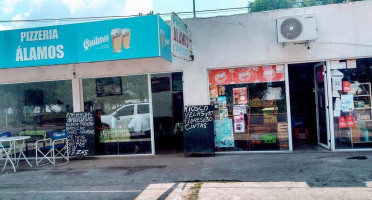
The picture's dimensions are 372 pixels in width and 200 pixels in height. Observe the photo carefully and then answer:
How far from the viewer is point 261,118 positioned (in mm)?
7828

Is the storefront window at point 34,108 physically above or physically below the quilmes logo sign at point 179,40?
below

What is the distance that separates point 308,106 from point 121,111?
18.8ft

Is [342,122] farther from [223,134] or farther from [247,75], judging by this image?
[223,134]

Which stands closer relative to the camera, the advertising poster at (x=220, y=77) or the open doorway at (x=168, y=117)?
the advertising poster at (x=220, y=77)

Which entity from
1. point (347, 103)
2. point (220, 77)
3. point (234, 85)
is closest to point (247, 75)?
point (234, 85)

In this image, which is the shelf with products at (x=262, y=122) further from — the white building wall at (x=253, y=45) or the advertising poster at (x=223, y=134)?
the white building wall at (x=253, y=45)

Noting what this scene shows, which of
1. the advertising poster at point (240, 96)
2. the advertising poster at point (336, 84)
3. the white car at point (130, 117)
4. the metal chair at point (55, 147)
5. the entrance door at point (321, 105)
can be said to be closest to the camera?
the advertising poster at point (336, 84)

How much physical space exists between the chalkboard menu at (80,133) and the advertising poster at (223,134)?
338cm

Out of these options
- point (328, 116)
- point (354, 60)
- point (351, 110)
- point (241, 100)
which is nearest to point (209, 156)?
point (241, 100)

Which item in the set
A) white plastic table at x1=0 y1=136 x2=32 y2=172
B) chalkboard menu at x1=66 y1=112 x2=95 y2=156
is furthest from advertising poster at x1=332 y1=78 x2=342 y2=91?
white plastic table at x1=0 y1=136 x2=32 y2=172

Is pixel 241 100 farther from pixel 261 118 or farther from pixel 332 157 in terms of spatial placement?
pixel 332 157

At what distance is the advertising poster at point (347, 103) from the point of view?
24.5ft

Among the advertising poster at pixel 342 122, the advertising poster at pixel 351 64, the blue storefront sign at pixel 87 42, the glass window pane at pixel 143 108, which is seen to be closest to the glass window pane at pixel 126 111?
the glass window pane at pixel 143 108

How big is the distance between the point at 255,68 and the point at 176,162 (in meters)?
3.11
